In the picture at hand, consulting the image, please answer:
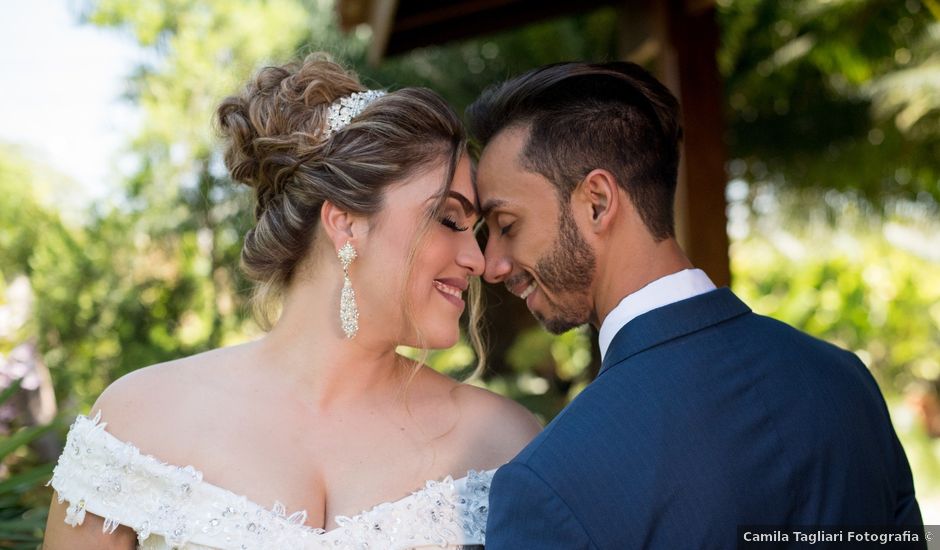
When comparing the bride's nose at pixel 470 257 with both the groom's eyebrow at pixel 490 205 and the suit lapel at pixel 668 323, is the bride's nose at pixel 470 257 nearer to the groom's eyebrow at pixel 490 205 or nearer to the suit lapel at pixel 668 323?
the groom's eyebrow at pixel 490 205

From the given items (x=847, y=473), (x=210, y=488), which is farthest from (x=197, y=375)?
(x=847, y=473)

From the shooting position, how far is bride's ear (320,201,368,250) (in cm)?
241

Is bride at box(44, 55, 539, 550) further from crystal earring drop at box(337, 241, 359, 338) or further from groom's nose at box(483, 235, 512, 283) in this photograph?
groom's nose at box(483, 235, 512, 283)

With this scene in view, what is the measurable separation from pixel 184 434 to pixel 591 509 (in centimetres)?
116

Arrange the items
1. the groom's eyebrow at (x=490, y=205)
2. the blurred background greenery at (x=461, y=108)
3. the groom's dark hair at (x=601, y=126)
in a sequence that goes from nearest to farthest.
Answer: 1. the groom's dark hair at (x=601, y=126)
2. the groom's eyebrow at (x=490, y=205)
3. the blurred background greenery at (x=461, y=108)

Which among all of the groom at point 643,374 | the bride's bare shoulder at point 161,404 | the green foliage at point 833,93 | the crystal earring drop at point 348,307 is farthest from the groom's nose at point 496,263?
the green foliage at point 833,93

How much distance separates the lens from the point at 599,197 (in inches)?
79.5

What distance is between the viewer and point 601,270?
2008mm

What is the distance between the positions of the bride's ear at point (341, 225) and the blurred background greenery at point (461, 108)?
246cm

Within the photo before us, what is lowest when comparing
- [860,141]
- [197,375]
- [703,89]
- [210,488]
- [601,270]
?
[210,488]

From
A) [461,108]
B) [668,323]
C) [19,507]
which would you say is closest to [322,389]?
[668,323]

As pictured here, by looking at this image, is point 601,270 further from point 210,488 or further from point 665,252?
point 210,488

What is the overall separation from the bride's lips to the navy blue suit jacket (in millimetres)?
706

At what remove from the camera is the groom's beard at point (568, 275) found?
2018 mm
